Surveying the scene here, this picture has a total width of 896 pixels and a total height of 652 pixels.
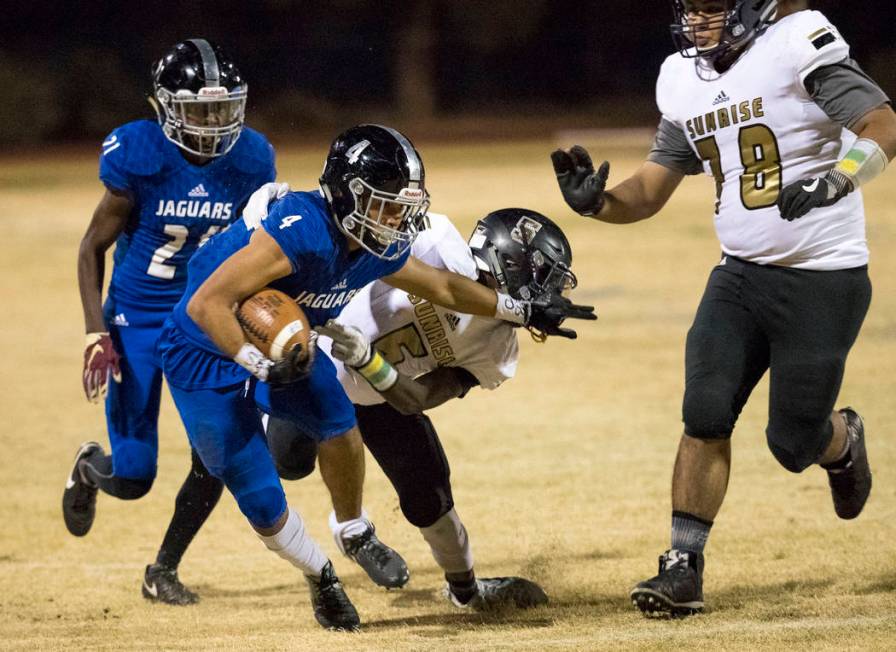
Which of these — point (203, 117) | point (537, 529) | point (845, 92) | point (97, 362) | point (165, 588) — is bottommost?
point (165, 588)

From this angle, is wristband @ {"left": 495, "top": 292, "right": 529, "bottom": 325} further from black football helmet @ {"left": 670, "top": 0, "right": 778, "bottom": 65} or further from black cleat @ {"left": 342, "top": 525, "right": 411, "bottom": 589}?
black football helmet @ {"left": 670, "top": 0, "right": 778, "bottom": 65}

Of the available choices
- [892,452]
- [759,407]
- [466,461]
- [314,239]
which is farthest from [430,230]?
[759,407]

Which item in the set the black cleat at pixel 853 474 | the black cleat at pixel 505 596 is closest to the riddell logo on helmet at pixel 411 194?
the black cleat at pixel 505 596

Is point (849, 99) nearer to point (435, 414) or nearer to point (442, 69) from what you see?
point (435, 414)

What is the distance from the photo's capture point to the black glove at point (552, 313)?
4.78 meters

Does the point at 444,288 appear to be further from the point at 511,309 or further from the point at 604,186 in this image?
the point at 604,186

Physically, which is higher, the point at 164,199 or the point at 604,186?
the point at 604,186

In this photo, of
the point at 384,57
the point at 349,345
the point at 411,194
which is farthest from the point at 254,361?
the point at 384,57

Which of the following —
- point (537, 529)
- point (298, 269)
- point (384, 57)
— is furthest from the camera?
point (384, 57)

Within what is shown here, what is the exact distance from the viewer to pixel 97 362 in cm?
527

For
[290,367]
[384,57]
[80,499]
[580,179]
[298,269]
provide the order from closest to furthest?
[290,367], [298,269], [580,179], [80,499], [384,57]

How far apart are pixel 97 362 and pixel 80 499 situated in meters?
0.75

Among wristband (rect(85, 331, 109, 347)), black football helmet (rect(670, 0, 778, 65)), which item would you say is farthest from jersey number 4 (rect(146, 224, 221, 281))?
black football helmet (rect(670, 0, 778, 65))

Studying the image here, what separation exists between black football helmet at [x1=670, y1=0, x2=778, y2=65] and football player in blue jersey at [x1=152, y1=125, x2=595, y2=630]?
39.2 inches
